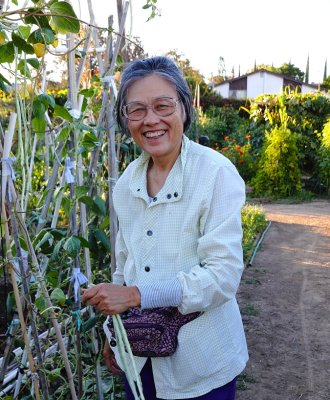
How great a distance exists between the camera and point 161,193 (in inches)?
56.1

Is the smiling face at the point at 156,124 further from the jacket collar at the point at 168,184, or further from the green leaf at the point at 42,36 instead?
the green leaf at the point at 42,36

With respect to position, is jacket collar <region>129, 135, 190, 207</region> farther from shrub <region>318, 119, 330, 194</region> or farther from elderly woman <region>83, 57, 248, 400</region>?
shrub <region>318, 119, 330, 194</region>

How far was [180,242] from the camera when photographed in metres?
1.38

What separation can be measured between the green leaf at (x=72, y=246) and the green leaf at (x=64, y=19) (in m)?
0.67

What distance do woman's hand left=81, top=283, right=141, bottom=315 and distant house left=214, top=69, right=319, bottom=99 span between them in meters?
40.1

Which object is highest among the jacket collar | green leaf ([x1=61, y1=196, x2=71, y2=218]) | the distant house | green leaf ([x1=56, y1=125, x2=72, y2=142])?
green leaf ([x1=56, y1=125, x2=72, y2=142])

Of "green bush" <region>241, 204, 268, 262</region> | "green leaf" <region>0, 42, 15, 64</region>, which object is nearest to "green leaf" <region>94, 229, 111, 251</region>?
"green leaf" <region>0, 42, 15, 64</region>

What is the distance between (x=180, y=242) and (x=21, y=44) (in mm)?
684

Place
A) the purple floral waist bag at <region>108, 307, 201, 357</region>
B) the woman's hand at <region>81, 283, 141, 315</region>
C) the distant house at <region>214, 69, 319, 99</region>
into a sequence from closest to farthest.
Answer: the woman's hand at <region>81, 283, 141, 315</region> → the purple floral waist bag at <region>108, 307, 201, 357</region> → the distant house at <region>214, 69, 319, 99</region>

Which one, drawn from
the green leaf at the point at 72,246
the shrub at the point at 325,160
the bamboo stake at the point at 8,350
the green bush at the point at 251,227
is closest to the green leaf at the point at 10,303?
the bamboo stake at the point at 8,350

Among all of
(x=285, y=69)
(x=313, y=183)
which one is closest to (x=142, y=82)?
(x=313, y=183)

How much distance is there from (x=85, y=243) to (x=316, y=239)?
544 cm

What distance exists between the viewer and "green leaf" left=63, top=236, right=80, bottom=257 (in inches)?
64.4

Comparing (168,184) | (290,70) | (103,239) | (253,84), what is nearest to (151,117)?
(168,184)
